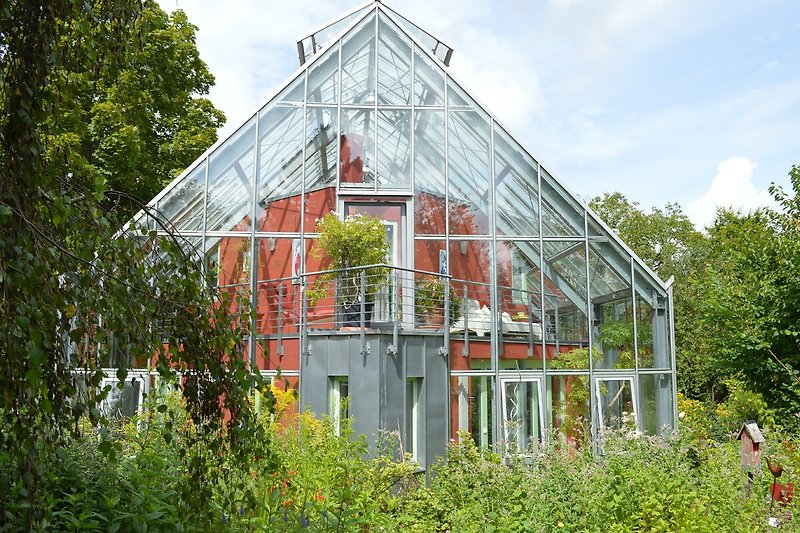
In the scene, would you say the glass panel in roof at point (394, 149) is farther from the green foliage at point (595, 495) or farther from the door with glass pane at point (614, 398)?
the green foliage at point (595, 495)

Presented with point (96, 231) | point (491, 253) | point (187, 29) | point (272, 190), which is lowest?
point (96, 231)

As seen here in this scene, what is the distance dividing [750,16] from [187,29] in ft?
41.7

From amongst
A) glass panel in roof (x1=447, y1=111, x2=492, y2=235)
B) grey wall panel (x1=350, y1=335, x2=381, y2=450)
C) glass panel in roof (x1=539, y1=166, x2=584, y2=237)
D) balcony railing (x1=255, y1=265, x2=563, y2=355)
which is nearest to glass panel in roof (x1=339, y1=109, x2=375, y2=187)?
glass panel in roof (x1=447, y1=111, x2=492, y2=235)

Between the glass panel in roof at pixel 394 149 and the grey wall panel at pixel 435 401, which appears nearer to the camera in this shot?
the grey wall panel at pixel 435 401

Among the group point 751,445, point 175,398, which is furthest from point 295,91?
point 751,445

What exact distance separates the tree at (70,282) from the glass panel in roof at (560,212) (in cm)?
792

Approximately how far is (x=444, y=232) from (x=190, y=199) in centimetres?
345

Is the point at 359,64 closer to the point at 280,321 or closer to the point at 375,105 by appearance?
the point at 375,105

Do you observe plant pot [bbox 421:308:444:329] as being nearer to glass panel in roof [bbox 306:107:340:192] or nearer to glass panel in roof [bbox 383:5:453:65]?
glass panel in roof [bbox 306:107:340:192]

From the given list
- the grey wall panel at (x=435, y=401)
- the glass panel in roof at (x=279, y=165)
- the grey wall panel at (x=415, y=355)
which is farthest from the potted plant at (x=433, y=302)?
the glass panel in roof at (x=279, y=165)

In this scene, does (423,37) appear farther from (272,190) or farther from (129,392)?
(129,392)

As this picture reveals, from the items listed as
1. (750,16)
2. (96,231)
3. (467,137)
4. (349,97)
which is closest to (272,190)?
(349,97)

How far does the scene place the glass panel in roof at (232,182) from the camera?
10031 mm

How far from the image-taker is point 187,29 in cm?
1694
